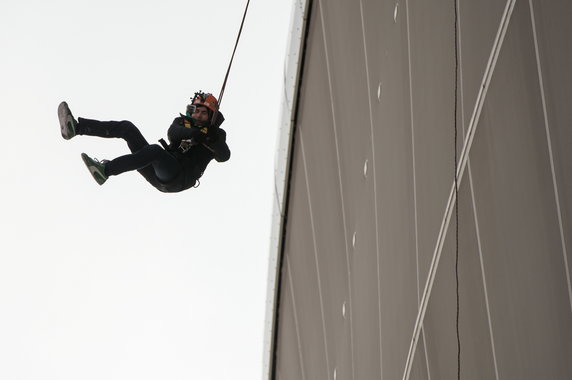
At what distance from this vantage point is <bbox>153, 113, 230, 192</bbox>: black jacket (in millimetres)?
10945

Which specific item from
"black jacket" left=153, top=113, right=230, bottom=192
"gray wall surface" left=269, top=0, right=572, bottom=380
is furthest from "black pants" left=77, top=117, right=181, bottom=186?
"gray wall surface" left=269, top=0, right=572, bottom=380

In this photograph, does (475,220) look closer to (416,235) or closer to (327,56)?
(416,235)

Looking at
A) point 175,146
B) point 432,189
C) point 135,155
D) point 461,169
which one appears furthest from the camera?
point 175,146

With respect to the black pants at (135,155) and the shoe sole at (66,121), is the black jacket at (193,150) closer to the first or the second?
the black pants at (135,155)

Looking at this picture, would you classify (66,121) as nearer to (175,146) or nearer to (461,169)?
(175,146)

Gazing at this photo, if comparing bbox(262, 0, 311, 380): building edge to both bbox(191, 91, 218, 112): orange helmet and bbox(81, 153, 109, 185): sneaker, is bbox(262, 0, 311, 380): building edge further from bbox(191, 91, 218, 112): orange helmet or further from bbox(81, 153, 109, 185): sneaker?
bbox(81, 153, 109, 185): sneaker

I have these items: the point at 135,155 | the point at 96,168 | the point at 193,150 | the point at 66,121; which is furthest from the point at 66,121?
the point at 193,150

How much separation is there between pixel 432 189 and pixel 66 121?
3.78 metres

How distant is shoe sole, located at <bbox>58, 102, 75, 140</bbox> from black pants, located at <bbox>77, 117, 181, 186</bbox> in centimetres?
17

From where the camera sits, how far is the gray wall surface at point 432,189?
6.24 metres

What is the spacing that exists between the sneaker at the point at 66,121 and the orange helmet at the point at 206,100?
1.25m

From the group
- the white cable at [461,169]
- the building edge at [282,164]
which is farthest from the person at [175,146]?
the building edge at [282,164]

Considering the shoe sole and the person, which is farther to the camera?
the person

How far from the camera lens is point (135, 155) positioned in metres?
10.9
